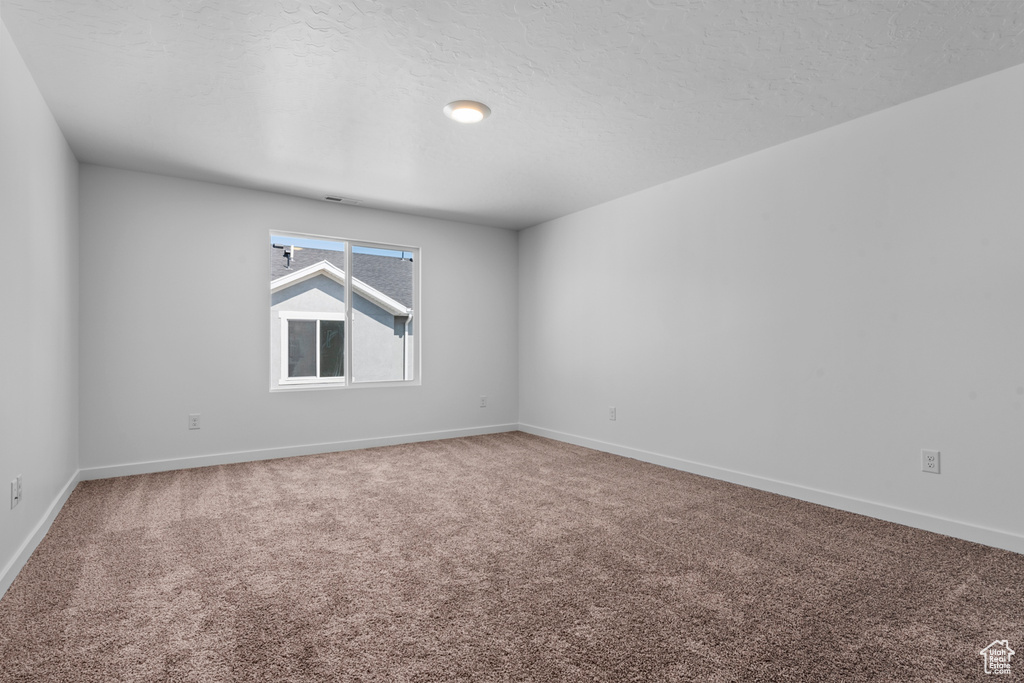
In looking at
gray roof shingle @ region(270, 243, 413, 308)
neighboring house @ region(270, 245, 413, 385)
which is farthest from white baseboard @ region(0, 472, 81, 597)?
gray roof shingle @ region(270, 243, 413, 308)

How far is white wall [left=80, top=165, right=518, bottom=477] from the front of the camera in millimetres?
4055

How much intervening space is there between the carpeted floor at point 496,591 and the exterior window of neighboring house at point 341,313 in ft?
5.76

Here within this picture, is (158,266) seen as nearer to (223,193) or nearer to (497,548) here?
(223,193)

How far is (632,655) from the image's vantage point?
1.71m

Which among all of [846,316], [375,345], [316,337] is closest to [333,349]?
[316,337]

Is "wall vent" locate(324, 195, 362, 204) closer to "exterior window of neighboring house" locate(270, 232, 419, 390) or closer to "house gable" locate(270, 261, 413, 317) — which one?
"exterior window of neighboring house" locate(270, 232, 419, 390)

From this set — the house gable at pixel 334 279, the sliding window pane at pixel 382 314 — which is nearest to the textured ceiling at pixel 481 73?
the house gable at pixel 334 279

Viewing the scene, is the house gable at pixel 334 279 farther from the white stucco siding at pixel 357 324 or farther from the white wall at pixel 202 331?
the white wall at pixel 202 331

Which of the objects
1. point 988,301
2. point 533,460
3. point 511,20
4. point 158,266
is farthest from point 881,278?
point 158,266

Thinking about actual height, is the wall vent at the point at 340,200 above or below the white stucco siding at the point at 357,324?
above

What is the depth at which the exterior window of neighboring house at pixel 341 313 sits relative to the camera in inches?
201

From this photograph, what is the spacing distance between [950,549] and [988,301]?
4.16 feet
